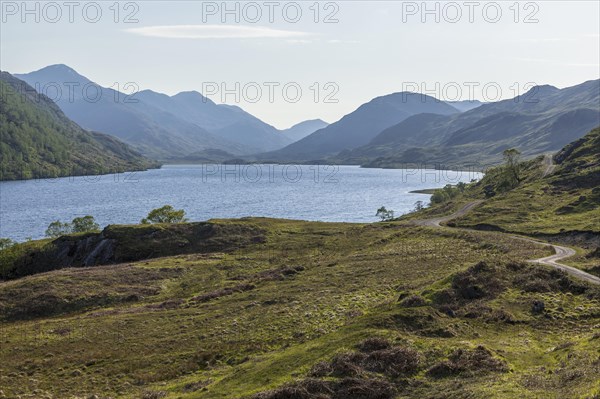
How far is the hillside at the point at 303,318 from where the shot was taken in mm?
34469

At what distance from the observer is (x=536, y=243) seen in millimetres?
87938

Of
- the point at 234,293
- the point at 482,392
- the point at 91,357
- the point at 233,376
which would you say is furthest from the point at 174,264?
the point at 482,392

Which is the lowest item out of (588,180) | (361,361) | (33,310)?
(33,310)

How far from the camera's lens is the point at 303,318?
54875mm

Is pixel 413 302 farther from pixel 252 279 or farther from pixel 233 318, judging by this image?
pixel 252 279

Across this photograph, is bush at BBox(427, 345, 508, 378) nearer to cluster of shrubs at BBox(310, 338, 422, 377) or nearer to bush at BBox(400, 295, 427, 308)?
cluster of shrubs at BBox(310, 338, 422, 377)

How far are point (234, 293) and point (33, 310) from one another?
27249mm

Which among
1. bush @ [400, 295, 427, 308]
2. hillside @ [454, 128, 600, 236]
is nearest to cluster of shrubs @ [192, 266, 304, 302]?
bush @ [400, 295, 427, 308]

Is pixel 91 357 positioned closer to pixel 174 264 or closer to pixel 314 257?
pixel 174 264

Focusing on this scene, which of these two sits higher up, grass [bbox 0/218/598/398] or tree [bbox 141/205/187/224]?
tree [bbox 141/205/187/224]

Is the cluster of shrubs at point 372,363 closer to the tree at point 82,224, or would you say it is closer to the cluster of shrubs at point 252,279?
the cluster of shrubs at point 252,279

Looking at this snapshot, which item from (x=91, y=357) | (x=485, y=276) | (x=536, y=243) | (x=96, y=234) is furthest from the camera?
(x=96, y=234)

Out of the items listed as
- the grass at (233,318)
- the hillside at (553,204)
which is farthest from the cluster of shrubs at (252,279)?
the hillside at (553,204)

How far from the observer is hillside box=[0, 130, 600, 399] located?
34.5 m
